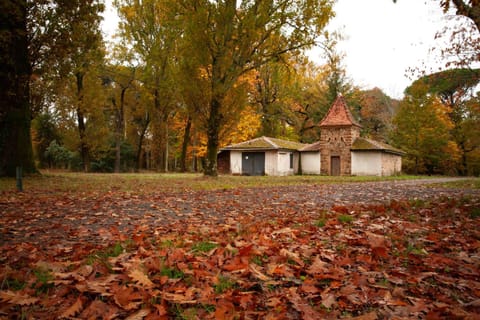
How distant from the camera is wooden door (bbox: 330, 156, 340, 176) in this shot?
3078 centimetres

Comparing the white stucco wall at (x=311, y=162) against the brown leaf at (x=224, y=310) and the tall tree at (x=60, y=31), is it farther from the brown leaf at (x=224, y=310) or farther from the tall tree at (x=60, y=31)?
the brown leaf at (x=224, y=310)

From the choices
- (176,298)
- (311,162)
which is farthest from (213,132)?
(176,298)

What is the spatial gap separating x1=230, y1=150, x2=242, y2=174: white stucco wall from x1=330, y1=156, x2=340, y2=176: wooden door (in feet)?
27.8

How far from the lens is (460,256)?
3.26 metres

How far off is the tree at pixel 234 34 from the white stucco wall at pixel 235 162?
496 inches

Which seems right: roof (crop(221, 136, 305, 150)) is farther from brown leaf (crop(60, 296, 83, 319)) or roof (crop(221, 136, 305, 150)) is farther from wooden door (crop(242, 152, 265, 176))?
brown leaf (crop(60, 296, 83, 319))

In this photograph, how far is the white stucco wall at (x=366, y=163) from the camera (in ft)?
96.3

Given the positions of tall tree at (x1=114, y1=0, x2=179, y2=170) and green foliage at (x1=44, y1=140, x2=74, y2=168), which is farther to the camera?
green foliage at (x1=44, y1=140, x2=74, y2=168)

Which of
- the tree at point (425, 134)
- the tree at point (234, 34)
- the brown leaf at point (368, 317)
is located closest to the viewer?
the brown leaf at point (368, 317)

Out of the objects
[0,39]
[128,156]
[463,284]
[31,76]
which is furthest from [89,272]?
[128,156]

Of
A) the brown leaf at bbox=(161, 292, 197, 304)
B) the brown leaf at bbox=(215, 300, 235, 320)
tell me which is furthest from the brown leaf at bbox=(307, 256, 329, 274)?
the brown leaf at bbox=(161, 292, 197, 304)

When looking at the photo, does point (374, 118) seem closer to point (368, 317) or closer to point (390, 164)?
point (390, 164)

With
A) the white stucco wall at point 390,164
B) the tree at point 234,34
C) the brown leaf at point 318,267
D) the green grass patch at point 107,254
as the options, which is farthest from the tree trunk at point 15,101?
the white stucco wall at point 390,164

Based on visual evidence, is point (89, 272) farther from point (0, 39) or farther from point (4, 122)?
point (4, 122)
